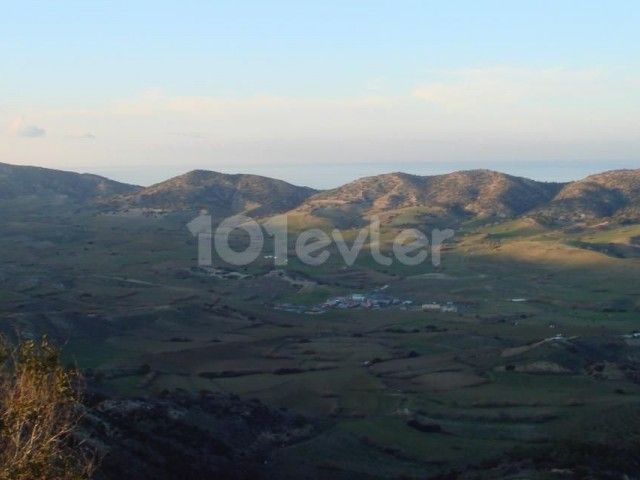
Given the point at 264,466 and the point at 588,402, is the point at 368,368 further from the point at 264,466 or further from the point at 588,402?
the point at 264,466

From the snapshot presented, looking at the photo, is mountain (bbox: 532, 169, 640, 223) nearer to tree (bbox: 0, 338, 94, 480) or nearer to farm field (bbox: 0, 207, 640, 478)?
farm field (bbox: 0, 207, 640, 478)

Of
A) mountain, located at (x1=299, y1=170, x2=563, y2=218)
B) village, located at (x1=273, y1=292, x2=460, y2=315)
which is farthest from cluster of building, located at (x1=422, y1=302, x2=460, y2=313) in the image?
mountain, located at (x1=299, y1=170, x2=563, y2=218)

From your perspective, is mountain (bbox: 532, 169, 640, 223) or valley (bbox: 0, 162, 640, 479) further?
mountain (bbox: 532, 169, 640, 223)

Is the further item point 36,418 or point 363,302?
point 363,302

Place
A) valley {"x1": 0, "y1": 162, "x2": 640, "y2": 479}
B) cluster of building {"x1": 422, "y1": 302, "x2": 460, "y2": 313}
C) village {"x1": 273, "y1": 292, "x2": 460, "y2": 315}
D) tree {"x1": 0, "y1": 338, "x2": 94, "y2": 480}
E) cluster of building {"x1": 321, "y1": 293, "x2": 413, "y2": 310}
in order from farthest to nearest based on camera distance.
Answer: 1. cluster of building {"x1": 321, "y1": 293, "x2": 413, "y2": 310}
2. village {"x1": 273, "y1": 292, "x2": 460, "y2": 315}
3. cluster of building {"x1": 422, "y1": 302, "x2": 460, "y2": 313}
4. valley {"x1": 0, "y1": 162, "x2": 640, "y2": 479}
5. tree {"x1": 0, "y1": 338, "x2": 94, "y2": 480}

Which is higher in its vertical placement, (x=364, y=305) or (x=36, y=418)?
(x=36, y=418)

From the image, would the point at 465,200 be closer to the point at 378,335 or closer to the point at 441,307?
the point at 441,307

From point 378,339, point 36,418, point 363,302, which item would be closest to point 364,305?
point 363,302
